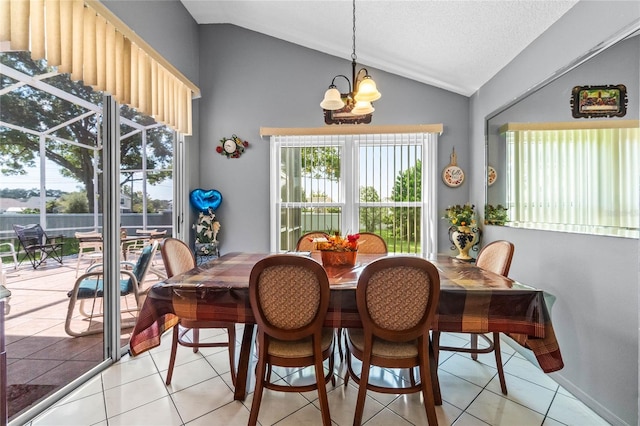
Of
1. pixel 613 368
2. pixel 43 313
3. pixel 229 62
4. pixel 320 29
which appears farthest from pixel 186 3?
pixel 613 368

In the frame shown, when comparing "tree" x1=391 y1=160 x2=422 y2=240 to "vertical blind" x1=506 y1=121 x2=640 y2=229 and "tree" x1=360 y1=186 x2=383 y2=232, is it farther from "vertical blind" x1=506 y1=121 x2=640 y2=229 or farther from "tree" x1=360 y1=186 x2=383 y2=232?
"vertical blind" x1=506 y1=121 x2=640 y2=229

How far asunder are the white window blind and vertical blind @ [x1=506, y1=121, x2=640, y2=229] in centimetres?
113

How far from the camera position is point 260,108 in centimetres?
367

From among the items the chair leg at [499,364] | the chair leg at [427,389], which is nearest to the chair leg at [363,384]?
the chair leg at [427,389]

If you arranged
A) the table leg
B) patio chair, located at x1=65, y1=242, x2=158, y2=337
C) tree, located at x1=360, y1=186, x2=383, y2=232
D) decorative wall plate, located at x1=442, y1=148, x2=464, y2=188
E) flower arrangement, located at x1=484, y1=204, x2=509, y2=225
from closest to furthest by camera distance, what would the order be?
the table leg → patio chair, located at x1=65, y1=242, x2=158, y2=337 → flower arrangement, located at x1=484, y1=204, x2=509, y2=225 → decorative wall plate, located at x1=442, y1=148, x2=464, y2=188 → tree, located at x1=360, y1=186, x2=383, y2=232

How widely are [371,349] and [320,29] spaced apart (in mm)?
3151

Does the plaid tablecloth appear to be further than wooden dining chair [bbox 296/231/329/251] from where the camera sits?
No

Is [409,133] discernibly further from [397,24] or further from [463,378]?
[463,378]

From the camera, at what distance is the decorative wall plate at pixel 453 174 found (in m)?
3.46

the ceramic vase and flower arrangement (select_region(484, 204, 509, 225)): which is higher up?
flower arrangement (select_region(484, 204, 509, 225))

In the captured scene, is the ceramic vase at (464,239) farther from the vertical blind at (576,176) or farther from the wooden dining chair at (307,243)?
the wooden dining chair at (307,243)

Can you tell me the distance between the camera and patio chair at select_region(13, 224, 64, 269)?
171 cm

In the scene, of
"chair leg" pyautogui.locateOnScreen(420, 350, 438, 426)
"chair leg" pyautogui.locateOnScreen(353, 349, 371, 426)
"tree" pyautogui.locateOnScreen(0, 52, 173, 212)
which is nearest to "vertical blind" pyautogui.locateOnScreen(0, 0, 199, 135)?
"tree" pyautogui.locateOnScreen(0, 52, 173, 212)

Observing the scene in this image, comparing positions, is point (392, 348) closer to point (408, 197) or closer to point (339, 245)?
point (339, 245)
